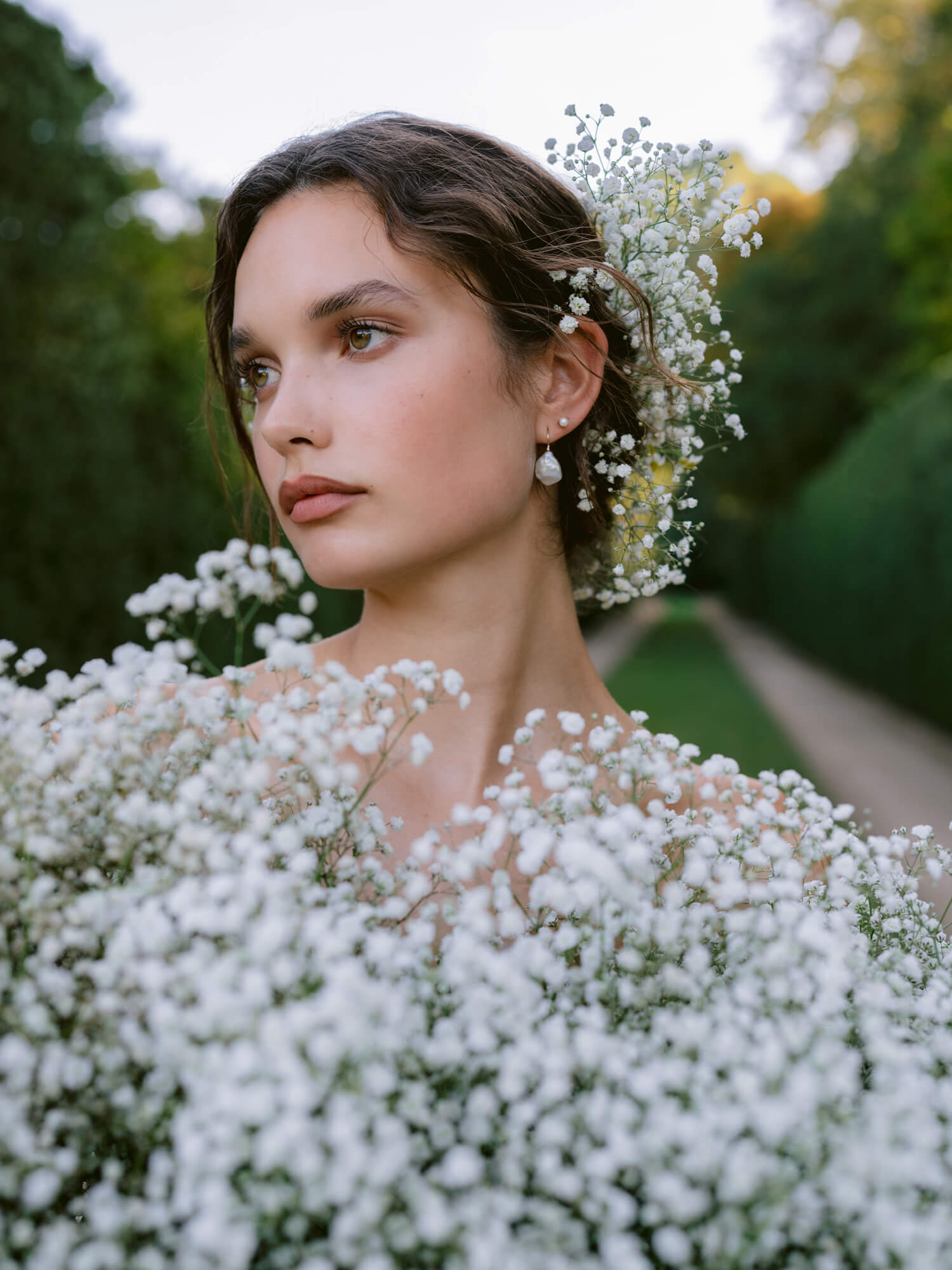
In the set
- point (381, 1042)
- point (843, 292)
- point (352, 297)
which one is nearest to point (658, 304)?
point (352, 297)

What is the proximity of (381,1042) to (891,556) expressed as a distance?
15.2 m

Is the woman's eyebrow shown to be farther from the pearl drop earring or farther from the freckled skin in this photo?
the pearl drop earring

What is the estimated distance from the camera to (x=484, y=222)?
2188mm

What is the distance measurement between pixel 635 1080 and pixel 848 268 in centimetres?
3075

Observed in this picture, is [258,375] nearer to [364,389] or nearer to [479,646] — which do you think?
[364,389]

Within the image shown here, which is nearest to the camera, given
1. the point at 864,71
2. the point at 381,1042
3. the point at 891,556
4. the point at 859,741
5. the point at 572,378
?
the point at 381,1042

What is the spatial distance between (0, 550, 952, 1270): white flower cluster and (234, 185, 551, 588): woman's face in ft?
2.27

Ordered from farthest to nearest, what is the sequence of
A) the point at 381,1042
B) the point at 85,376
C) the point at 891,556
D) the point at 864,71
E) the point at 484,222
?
1. the point at 864,71
2. the point at 891,556
3. the point at 85,376
4. the point at 484,222
5. the point at 381,1042

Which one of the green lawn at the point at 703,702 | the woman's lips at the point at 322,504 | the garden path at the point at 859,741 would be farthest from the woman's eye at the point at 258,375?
the green lawn at the point at 703,702

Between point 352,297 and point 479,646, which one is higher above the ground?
point 352,297

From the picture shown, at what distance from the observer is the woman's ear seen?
2.39m

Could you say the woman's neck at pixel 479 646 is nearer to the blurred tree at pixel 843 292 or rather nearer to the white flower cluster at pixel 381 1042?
the white flower cluster at pixel 381 1042

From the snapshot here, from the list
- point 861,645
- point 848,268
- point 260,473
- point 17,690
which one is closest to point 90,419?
point 260,473

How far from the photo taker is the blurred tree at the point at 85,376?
9203mm
